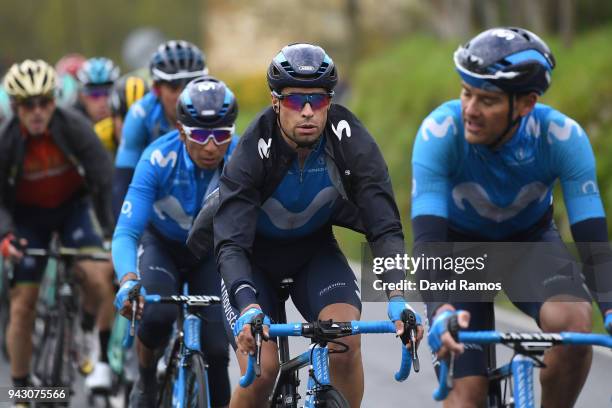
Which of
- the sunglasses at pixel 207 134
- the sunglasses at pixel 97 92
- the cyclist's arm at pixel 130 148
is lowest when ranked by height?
the sunglasses at pixel 207 134

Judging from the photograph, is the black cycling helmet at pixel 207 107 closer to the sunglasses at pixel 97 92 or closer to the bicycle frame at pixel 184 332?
the bicycle frame at pixel 184 332

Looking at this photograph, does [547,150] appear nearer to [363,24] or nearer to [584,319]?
[584,319]

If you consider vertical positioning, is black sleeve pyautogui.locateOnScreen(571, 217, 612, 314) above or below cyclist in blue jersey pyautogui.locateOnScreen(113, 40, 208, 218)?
below

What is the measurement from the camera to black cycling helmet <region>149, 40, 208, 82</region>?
371 inches

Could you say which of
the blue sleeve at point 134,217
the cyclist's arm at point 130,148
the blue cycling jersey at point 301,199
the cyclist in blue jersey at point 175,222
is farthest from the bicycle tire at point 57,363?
the blue cycling jersey at point 301,199

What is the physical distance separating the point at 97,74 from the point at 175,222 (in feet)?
18.4

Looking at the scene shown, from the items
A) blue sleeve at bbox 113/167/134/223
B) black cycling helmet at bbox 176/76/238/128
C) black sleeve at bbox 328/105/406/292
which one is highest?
blue sleeve at bbox 113/167/134/223

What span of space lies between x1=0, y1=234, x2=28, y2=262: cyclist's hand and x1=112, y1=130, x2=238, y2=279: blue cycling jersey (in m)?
1.63

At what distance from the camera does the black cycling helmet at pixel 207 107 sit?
7426 mm

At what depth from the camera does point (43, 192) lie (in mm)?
10070

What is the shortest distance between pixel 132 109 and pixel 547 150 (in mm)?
3970

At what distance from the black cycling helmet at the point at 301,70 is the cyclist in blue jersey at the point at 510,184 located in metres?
0.51

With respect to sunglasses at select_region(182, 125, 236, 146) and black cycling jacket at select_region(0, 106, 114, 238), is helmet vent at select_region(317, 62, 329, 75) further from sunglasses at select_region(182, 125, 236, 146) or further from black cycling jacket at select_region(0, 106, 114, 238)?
black cycling jacket at select_region(0, 106, 114, 238)

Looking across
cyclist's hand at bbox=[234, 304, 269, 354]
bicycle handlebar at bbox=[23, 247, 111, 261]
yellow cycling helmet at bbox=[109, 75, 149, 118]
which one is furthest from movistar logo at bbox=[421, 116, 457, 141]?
yellow cycling helmet at bbox=[109, 75, 149, 118]
